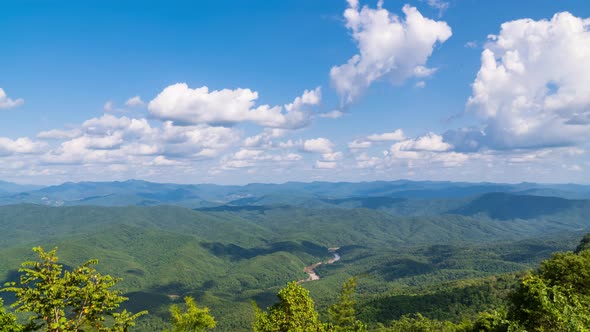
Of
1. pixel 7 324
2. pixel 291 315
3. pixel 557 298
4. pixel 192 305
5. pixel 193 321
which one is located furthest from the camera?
pixel 192 305

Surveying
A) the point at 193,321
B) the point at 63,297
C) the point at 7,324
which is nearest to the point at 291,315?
the point at 193,321

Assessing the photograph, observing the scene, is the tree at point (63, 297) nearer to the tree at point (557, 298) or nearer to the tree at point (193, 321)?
the tree at point (193, 321)

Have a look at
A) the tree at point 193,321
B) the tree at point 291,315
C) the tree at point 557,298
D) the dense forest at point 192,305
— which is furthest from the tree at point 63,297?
the tree at point 557,298

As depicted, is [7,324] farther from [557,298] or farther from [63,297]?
[557,298]

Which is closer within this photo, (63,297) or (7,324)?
(7,324)

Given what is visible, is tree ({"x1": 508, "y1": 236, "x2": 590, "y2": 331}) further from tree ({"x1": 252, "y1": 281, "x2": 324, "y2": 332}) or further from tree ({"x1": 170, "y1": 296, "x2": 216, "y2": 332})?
tree ({"x1": 170, "y1": 296, "x2": 216, "y2": 332})

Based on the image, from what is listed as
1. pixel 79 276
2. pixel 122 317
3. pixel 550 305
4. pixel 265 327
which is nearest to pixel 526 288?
pixel 550 305
